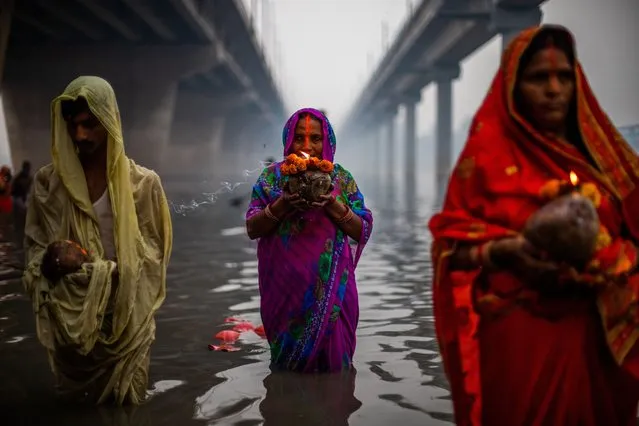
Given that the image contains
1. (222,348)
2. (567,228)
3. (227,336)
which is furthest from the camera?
(227,336)

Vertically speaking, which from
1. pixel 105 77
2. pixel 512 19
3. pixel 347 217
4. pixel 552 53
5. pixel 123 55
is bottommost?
pixel 347 217

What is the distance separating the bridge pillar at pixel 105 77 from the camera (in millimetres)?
23906

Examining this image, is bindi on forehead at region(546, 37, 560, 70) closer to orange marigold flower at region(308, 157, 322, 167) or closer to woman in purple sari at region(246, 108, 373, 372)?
orange marigold flower at region(308, 157, 322, 167)

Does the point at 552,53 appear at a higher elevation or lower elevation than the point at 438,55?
lower

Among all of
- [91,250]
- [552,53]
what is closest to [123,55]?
[91,250]

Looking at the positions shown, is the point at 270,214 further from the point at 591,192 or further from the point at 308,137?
the point at 591,192

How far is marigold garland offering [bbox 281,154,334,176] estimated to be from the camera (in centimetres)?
387

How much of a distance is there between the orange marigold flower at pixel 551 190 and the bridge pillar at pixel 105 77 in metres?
23.8

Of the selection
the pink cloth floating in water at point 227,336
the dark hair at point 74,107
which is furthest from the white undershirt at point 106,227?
the pink cloth floating in water at point 227,336

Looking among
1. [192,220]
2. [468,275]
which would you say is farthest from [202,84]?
[468,275]

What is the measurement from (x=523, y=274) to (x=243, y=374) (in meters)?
2.75

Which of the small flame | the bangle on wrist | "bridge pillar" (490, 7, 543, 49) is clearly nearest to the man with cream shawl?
the bangle on wrist

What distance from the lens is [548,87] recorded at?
85.9 inches

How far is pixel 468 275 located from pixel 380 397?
1959mm
